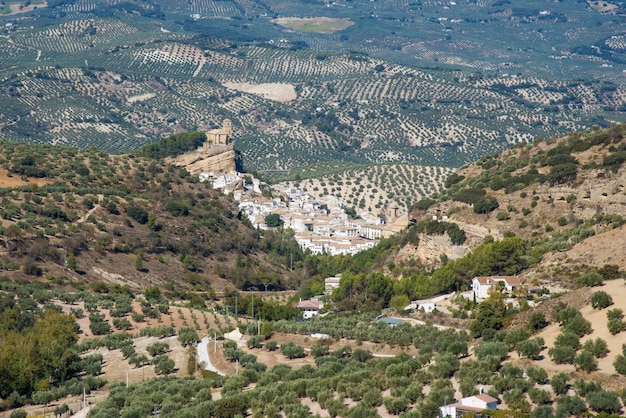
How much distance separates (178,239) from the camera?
324ft

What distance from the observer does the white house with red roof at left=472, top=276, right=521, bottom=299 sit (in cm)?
6519

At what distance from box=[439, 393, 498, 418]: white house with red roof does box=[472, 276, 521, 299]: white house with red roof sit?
1978 cm

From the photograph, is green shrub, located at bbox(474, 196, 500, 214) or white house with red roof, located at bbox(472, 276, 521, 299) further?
green shrub, located at bbox(474, 196, 500, 214)

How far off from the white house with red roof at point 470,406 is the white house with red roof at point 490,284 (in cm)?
1978

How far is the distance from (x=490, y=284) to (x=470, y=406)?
21.7 metres

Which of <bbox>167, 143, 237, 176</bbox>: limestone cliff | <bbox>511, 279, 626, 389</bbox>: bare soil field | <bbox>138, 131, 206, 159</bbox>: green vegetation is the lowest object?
<bbox>167, 143, 237, 176</bbox>: limestone cliff

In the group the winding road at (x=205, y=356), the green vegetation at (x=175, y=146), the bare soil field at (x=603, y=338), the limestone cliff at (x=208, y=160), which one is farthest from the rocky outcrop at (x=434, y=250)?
the green vegetation at (x=175, y=146)

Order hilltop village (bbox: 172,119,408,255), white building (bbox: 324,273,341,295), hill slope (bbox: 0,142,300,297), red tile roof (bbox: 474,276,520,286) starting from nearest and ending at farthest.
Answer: red tile roof (bbox: 474,276,520,286) < hill slope (bbox: 0,142,300,297) < white building (bbox: 324,273,341,295) < hilltop village (bbox: 172,119,408,255)

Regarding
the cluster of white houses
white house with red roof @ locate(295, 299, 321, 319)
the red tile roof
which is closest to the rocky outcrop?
white house with red roof @ locate(295, 299, 321, 319)

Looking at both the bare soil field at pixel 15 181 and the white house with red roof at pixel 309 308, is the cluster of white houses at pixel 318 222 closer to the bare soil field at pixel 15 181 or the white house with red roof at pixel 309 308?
the bare soil field at pixel 15 181

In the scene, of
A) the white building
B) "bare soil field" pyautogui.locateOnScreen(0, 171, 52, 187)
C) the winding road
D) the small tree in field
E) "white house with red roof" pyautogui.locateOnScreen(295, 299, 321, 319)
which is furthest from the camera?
"bare soil field" pyautogui.locateOnScreen(0, 171, 52, 187)

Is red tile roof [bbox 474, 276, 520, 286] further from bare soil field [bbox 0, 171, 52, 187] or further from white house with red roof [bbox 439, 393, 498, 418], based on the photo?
bare soil field [bbox 0, 171, 52, 187]

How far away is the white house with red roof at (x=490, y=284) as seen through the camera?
6519 centimetres

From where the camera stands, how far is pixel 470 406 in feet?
147
